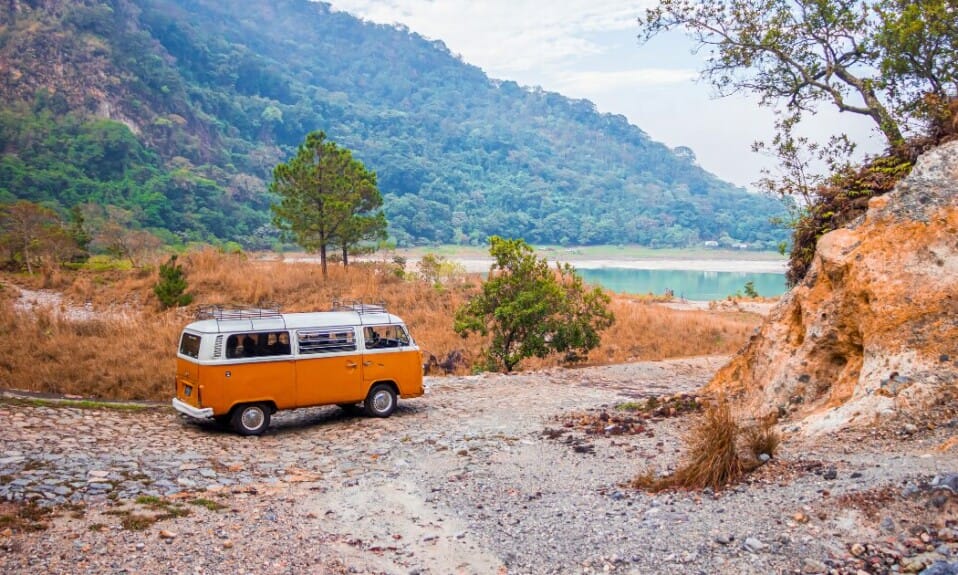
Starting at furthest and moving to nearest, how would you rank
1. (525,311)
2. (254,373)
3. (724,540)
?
1. (525,311)
2. (254,373)
3. (724,540)

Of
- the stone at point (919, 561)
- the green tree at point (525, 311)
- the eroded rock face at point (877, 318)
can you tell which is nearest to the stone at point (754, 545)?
the stone at point (919, 561)

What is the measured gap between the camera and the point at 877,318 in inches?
346

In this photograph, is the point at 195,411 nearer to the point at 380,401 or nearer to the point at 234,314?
the point at 234,314

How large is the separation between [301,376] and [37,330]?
43.1 ft

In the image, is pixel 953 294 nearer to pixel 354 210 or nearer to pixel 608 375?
pixel 608 375

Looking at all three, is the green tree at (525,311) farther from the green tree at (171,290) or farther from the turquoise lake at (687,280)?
the turquoise lake at (687,280)

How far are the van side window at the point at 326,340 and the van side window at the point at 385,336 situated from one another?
1.08 feet

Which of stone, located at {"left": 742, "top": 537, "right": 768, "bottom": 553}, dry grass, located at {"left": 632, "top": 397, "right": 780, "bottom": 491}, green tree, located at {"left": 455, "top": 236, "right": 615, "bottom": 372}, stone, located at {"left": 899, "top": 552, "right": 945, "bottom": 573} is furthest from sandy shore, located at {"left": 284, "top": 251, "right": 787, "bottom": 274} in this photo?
stone, located at {"left": 899, "top": 552, "right": 945, "bottom": 573}

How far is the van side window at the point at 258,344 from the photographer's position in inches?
451

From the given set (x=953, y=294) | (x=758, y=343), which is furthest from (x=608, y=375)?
(x=953, y=294)

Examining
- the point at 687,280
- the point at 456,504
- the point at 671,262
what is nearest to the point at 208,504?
the point at 456,504

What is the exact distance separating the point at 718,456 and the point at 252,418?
7.55 m

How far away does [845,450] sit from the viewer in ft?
24.4

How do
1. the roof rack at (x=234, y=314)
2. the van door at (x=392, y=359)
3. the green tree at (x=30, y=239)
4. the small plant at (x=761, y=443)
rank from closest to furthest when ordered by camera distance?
the small plant at (x=761, y=443), the roof rack at (x=234, y=314), the van door at (x=392, y=359), the green tree at (x=30, y=239)
